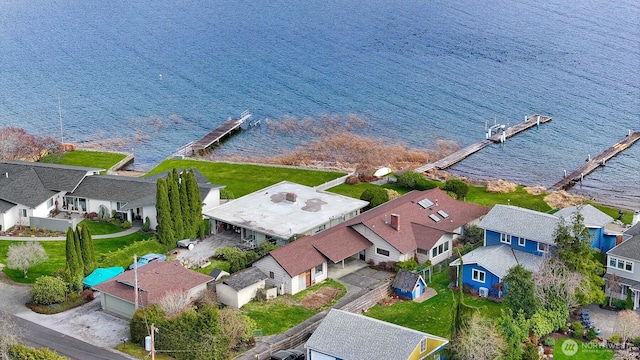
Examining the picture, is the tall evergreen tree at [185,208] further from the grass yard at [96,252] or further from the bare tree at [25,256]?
the bare tree at [25,256]

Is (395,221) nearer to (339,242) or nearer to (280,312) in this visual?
(339,242)

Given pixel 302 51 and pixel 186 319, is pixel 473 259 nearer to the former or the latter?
pixel 186 319

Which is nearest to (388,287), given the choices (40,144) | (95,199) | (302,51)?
(95,199)

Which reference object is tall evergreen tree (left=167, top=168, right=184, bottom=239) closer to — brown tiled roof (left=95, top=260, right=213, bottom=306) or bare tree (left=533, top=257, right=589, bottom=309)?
brown tiled roof (left=95, top=260, right=213, bottom=306)

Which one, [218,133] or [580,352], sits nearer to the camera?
[580,352]

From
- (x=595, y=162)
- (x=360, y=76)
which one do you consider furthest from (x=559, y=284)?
(x=360, y=76)

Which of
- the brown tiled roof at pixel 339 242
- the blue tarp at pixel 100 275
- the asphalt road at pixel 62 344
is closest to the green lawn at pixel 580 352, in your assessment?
the brown tiled roof at pixel 339 242

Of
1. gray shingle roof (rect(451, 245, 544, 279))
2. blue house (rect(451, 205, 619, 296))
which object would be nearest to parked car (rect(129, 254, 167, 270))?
gray shingle roof (rect(451, 245, 544, 279))
